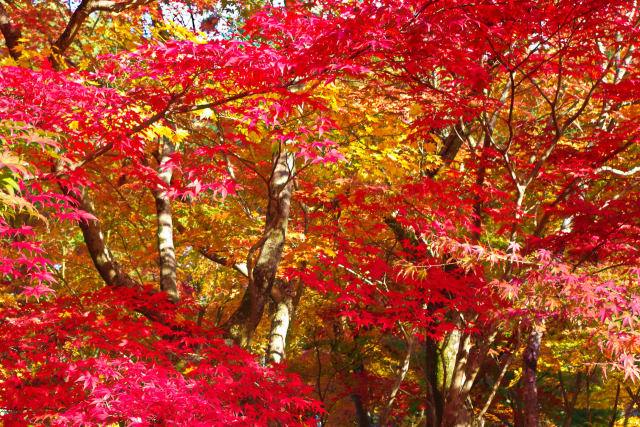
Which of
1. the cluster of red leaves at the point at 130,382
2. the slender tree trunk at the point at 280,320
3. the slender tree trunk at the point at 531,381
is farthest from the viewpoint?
the slender tree trunk at the point at 280,320

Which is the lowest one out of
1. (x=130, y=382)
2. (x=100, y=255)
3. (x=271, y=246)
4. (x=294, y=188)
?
(x=130, y=382)


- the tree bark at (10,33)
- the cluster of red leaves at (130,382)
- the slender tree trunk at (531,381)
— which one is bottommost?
the cluster of red leaves at (130,382)

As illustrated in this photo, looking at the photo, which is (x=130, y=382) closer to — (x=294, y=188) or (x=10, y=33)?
(x=10, y=33)

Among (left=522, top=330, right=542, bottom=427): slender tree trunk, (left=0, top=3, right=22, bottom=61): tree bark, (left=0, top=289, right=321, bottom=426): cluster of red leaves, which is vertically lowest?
(left=0, top=289, right=321, bottom=426): cluster of red leaves

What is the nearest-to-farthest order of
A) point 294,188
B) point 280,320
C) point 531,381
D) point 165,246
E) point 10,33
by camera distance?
point 10,33 < point 165,246 < point 531,381 < point 280,320 < point 294,188

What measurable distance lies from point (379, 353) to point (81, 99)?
9.44m

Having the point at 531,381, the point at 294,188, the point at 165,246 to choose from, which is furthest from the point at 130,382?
the point at 531,381

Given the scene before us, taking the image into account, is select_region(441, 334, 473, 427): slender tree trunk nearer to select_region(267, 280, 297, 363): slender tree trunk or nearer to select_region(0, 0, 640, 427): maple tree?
select_region(0, 0, 640, 427): maple tree

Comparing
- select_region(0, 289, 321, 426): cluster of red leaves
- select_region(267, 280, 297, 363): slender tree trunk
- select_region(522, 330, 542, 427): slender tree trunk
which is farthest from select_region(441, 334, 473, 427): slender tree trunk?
Result: select_region(267, 280, 297, 363): slender tree trunk

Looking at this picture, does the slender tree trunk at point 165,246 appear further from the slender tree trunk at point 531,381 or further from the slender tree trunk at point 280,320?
the slender tree trunk at point 531,381

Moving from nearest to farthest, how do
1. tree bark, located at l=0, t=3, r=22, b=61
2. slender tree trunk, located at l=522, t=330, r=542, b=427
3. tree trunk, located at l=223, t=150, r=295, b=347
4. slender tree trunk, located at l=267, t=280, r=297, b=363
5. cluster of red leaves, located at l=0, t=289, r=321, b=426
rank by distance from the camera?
1. cluster of red leaves, located at l=0, t=289, r=321, b=426
2. tree bark, located at l=0, t=3, r=22, b=61
3. tree trunk, located at l=223, t=150, r=295, b=347
4. slender tree trunk, located at l=522, t=330, r=542, b=427
5. slender tree trunk, located at l=267, t=280, r=297, b=363

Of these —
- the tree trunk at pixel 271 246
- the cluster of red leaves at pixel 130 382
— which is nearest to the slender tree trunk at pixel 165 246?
the cluster of red leaves at pixel 130 382

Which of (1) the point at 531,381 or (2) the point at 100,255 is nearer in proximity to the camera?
(2) the point at 100,255

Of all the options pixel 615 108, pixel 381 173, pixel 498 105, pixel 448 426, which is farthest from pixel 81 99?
pixel 615 108
